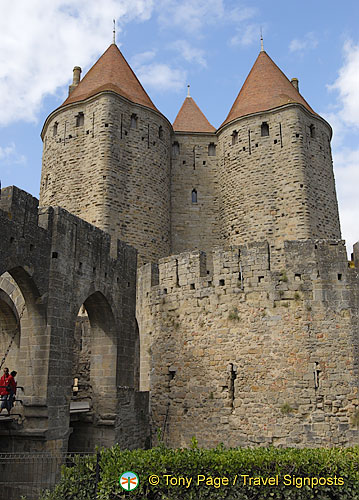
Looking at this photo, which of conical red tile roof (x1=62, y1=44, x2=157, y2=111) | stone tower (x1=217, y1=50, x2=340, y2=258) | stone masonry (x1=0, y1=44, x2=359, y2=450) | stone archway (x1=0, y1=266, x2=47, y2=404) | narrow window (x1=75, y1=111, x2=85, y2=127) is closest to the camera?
stone archway (x1=0, y1=266, x2=47, y2=404)

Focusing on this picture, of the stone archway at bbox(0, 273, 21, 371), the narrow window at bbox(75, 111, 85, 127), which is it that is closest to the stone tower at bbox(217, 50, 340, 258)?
the narrow window at bbox(75, 111, 85, 127)

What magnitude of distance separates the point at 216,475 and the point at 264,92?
18.1m

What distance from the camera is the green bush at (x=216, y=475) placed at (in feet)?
24.2

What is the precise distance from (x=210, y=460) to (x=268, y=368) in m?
3.77

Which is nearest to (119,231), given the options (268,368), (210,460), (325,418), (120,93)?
(120,93)

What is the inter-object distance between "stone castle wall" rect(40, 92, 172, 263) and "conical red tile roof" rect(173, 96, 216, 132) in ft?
9.05

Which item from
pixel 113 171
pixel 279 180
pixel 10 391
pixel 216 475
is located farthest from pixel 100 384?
pixel 279 180

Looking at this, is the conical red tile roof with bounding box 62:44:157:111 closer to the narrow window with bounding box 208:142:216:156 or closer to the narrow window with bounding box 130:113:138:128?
the narrow window with bounding box 130:113:138:128

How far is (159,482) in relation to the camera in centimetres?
736

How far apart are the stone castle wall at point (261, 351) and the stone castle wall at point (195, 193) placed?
9.02 m

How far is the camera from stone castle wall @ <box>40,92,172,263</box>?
1903cm

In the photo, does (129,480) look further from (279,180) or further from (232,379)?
(279,180)

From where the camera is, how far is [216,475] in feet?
24.6

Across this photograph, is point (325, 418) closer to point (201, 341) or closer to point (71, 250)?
point (201, 341)
